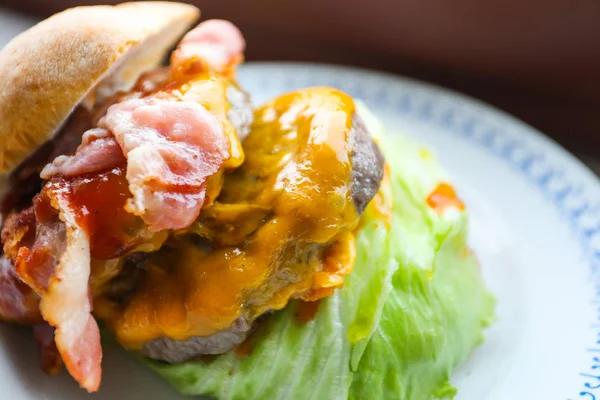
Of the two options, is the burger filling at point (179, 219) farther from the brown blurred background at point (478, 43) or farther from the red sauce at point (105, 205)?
the brown blurred background at point (478, 43)

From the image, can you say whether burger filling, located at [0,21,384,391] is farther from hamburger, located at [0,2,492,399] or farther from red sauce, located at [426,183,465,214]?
red sauce, located at [426,183,465,214]

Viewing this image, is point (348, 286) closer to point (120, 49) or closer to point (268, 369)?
point (268, 369)

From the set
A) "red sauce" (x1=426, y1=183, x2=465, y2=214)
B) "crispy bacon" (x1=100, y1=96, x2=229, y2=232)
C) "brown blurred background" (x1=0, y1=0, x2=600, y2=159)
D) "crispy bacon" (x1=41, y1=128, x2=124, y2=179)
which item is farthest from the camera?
"brown blurred background" (x1=0, y1=0, x2=600, y2=159)

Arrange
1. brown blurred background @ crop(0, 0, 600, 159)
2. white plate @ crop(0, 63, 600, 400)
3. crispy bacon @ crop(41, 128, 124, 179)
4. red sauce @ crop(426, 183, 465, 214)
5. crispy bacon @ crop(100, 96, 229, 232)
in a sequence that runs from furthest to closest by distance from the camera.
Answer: brown blurred background @ crop(0, 0, 600, 159), red sauce @ crop(426, 183, 465, 214), white plate @ crop(0, 63, 600, 400), crispy bacon @ crop(41, 128, 124, 179), crispy bacon @ crop(100, 96, 229, 232)

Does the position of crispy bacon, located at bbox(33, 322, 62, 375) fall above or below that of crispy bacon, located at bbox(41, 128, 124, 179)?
below

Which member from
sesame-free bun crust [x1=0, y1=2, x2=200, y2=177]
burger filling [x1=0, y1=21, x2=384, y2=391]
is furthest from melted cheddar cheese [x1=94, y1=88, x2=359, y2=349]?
sesame-free bun crust [x1=0, y1=2, x2=200, y2=177]

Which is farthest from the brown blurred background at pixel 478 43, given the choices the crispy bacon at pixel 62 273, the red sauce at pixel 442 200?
the crispy bacon at pixel 62 273

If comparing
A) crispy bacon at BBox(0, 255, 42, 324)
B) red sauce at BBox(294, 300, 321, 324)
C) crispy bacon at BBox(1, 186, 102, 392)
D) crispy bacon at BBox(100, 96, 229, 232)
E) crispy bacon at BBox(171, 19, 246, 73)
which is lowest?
crispy bacon at BBox(0, 255, 42, 324)

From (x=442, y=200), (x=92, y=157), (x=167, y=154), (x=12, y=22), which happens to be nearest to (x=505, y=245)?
(x=442, y=200)

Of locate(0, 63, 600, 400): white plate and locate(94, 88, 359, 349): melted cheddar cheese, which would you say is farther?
locate(0, 63, 600, 400): white plate
